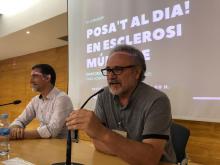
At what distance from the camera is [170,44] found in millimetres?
2363

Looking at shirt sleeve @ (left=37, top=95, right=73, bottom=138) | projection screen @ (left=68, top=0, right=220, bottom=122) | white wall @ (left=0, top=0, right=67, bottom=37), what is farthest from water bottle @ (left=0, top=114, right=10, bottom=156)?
white wall @ (left=0, top=0, right=67, bottom=37)

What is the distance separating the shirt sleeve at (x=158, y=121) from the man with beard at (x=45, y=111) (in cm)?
91

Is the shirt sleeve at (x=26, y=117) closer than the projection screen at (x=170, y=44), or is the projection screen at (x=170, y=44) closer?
the projection screen at (x=170, y=44)

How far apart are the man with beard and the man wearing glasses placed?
0.53 metres

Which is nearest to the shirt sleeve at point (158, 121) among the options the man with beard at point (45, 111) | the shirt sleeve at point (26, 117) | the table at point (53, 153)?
the table at point (53, 153)

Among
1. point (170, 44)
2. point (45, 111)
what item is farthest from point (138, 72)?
point (45, 111)

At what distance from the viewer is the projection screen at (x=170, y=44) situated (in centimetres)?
211

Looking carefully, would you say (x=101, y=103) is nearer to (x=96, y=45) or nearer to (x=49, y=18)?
(x=96, y=45)

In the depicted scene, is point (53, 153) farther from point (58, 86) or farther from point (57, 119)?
point (58, 86)

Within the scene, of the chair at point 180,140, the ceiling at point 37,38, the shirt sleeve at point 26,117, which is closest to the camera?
the chair at point 180,140

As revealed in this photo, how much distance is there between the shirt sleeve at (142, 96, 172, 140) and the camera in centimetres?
129

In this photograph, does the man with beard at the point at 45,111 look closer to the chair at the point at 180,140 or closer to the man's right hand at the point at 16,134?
the man's right hand at the point at 16,134

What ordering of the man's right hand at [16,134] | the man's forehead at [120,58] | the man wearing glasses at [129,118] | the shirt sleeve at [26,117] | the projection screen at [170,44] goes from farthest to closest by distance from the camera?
the shirt sleeve at [26,117] < the projection screen at [170,44] < the man's right hand at [16,134] < the man's forehead at [120,58] < the man wearing glasses at [129,118]

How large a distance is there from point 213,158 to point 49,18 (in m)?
2.77
